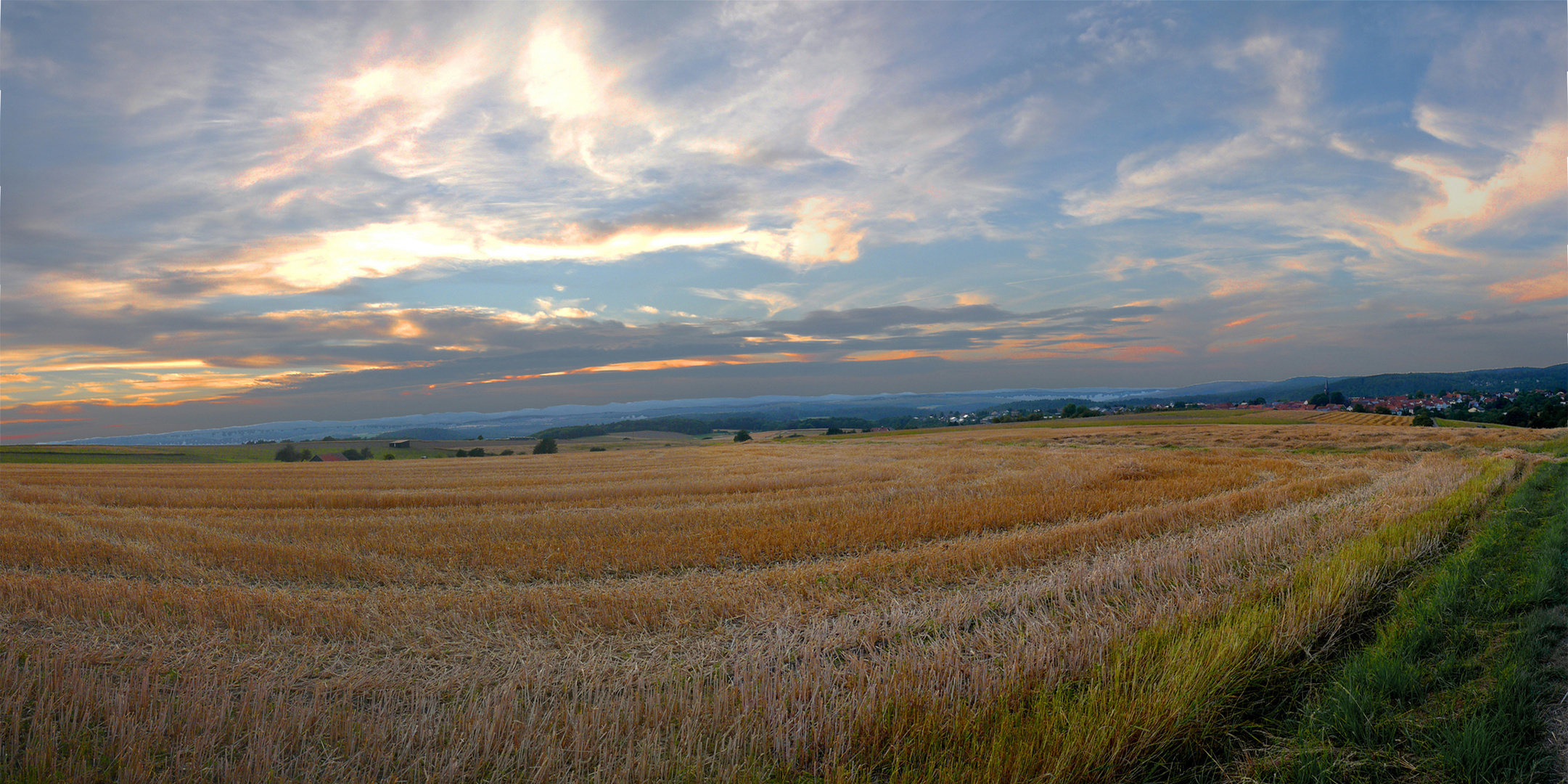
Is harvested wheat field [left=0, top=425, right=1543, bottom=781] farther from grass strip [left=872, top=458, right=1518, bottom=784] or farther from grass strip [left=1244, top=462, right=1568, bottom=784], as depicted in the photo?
grass strip [left=1244, top=462, right=1568, bottom=784]

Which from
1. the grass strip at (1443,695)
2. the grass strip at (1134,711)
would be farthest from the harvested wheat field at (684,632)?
the grass strip at (1443,695)

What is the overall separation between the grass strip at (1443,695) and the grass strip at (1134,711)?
37 centimetres

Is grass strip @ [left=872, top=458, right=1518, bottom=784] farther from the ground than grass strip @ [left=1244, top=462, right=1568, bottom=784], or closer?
farther from the ground

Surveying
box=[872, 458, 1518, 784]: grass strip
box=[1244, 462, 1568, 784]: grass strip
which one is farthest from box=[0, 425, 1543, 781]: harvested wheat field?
box=[1244, 462, 1568, 784]: grass strip

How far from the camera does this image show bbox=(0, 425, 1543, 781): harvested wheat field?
396cm

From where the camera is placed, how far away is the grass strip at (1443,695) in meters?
3.87

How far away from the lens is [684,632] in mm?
6711

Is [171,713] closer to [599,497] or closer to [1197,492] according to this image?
[599,497]

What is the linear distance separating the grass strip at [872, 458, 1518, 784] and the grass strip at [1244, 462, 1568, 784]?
37 cm

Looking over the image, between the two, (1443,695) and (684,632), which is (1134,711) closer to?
(1443,695)

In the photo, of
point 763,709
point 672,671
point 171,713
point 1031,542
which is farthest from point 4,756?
point 1031,542

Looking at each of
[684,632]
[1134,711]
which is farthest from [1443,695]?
[684,632]

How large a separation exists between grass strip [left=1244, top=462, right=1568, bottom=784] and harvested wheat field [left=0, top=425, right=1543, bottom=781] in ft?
1.45

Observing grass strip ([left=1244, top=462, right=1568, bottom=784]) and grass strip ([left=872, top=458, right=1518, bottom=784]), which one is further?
grass strip ([left=1244, top=462, right=1568, bottom=784])
